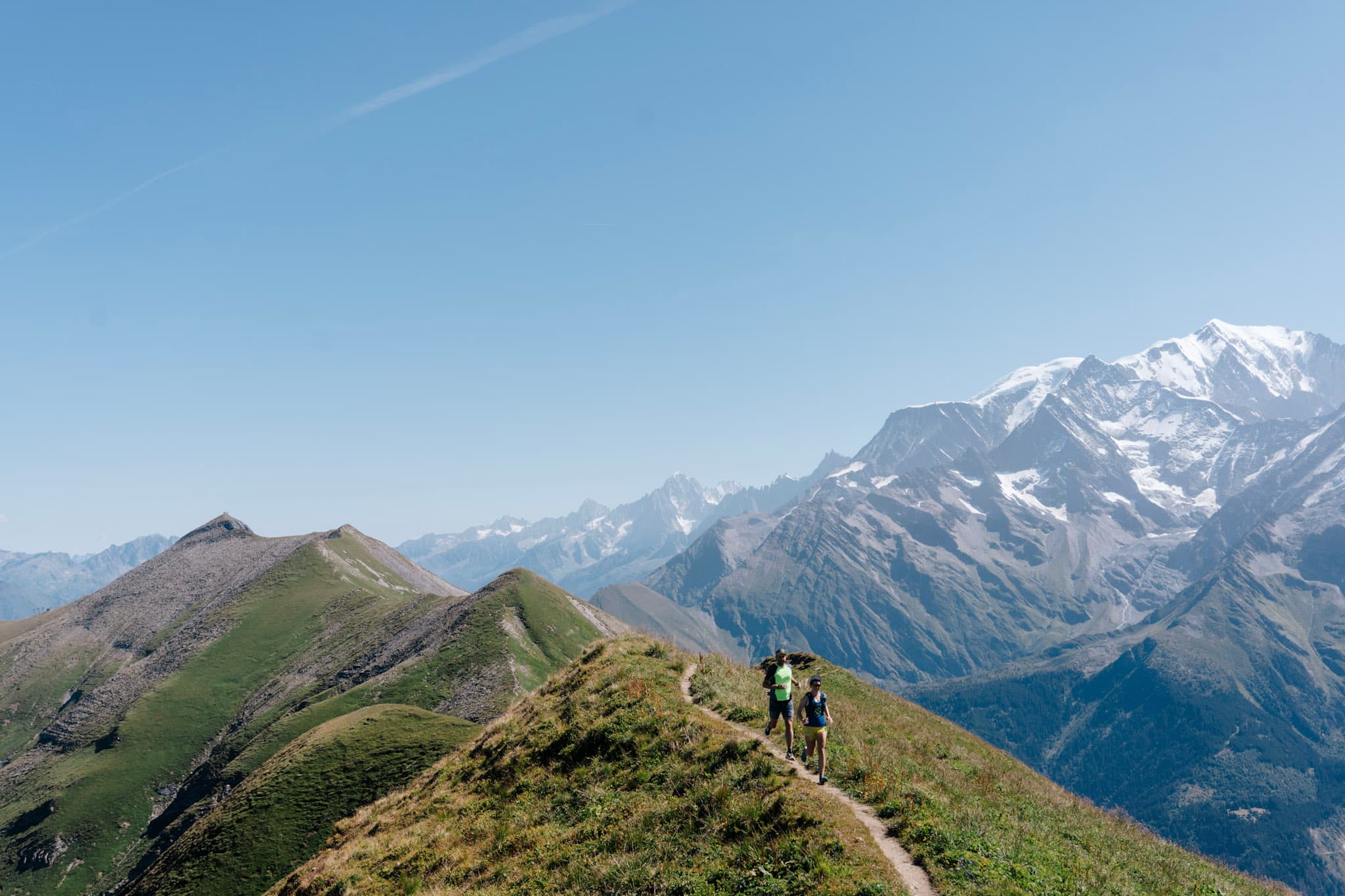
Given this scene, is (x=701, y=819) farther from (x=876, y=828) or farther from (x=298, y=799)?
(x=298, y=799)

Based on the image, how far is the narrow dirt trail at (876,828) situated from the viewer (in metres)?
18.7

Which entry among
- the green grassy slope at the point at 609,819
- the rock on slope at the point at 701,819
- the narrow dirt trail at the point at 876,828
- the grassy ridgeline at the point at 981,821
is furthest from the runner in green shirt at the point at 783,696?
the grassy ridgeline at the point at 981,821

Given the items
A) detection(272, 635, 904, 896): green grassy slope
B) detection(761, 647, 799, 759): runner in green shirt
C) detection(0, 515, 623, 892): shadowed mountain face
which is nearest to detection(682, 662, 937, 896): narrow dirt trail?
detection(272, 635, 904, 896): green grassy slope

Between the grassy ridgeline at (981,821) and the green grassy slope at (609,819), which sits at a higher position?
the green grassy slope at (609,819)

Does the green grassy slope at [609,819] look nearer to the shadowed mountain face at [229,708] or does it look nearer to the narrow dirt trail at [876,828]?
the narrow dirt trail at [876,828]

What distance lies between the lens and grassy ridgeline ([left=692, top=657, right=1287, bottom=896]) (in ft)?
65.0

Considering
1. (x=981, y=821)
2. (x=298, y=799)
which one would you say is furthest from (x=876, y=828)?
(x=298, y=799)

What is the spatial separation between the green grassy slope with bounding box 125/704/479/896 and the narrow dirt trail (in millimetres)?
51231

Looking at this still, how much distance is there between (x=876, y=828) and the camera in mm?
21625

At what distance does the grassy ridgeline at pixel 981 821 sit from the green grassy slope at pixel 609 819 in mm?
2092

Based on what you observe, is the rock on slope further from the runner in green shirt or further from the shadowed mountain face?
the shadowed mountain face

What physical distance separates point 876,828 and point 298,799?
66659mm

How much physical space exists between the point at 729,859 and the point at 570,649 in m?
132

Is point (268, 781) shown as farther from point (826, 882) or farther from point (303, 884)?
point (826, 882)
